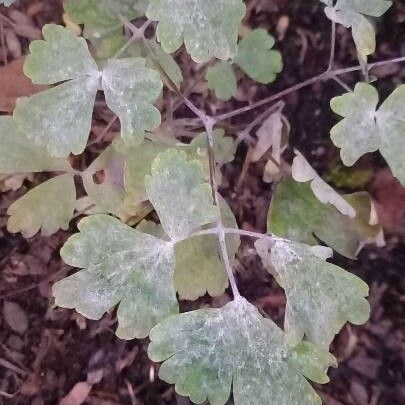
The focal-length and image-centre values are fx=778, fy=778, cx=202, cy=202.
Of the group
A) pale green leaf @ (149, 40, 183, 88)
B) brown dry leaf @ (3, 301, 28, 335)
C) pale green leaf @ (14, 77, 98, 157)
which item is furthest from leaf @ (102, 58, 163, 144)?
brown dry leaf @ (3, 301, 28, 335)

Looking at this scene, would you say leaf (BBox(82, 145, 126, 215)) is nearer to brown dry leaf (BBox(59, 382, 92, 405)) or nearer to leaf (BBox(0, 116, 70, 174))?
leaf (BBox(0, 116, 70, 174))

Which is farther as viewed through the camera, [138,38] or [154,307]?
[138,38]

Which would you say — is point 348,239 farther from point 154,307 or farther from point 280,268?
point 154,307

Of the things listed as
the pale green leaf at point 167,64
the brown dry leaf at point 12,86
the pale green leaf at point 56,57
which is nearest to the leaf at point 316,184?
the pale green leaf at point 167,64

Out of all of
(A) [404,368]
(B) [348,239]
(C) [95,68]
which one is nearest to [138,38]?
(C) [95,68]

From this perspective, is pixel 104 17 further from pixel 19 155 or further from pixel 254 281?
pixel 254 281

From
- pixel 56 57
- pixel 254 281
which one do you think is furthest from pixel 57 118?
pixel 254 281
